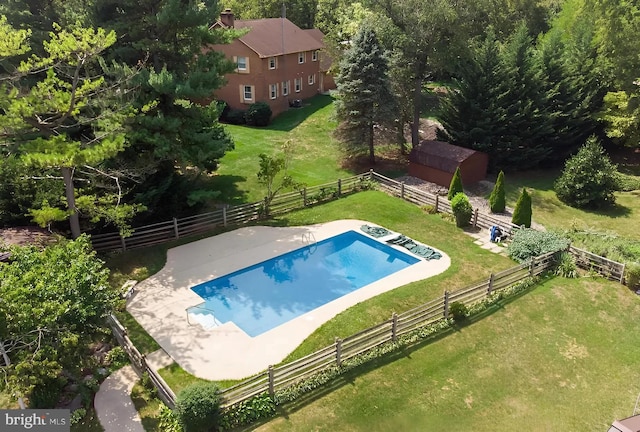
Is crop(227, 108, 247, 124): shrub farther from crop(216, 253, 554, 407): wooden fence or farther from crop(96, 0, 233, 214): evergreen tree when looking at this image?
crop(216, 253, 554, 407): wooden fence

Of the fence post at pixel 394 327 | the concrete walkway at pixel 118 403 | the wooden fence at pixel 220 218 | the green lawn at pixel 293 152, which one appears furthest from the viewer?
the green lawn at pixel 293 152

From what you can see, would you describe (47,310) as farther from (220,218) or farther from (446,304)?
(220,218)

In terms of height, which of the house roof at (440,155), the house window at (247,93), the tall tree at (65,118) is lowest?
the house roof at (440,155)

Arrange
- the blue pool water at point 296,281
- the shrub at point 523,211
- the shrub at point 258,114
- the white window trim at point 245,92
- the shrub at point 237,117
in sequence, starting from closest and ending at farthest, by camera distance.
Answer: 1. the blue pool water at point 296,281
2. the shrub at point 523,211
3. the shrub at point 258,114
4. the shrub at point 237,117
5. the white window trim at point 245,92

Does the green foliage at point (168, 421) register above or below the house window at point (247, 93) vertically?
below

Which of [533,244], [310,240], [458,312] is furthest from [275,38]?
[458,312]

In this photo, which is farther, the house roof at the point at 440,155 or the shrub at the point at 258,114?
the shrub at the point at 258,114

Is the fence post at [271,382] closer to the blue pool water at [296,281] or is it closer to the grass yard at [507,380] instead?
the grass yard at [507,380]

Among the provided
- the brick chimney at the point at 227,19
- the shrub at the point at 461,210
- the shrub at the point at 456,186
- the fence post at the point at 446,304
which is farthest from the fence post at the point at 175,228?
the brick chimney at the point at 227,19
